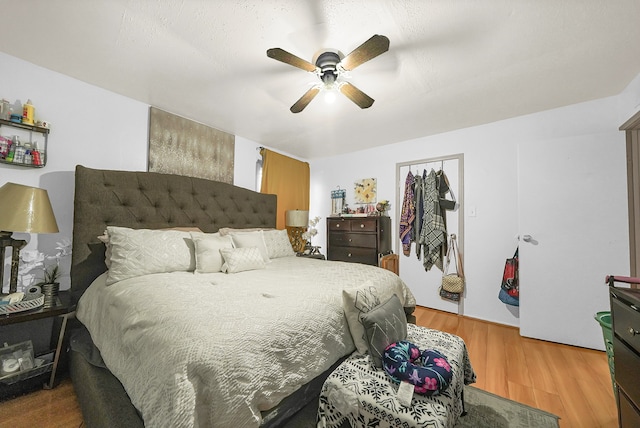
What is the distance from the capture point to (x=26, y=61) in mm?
1725

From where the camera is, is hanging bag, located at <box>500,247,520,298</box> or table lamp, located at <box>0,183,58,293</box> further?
hanging bag, located at <box>500,247,520,298</box>

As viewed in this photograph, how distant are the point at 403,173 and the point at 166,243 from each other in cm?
299

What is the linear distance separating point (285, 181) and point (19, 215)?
107 inches

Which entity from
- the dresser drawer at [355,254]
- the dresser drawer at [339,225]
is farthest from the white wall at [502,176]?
the dresser drawer at [339,225]

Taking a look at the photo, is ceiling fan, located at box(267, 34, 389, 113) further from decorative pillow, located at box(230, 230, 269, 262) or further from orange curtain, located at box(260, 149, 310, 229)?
orange curtain, located at box(260, 149, 310, 229)

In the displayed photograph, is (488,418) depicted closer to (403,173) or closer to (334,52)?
(334,52)

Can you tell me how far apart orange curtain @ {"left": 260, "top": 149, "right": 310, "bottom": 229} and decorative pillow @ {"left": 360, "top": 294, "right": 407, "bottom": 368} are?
2.55 metres

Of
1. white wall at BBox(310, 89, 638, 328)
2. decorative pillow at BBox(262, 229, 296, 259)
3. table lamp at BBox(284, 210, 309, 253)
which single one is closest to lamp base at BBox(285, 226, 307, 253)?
table lamp at BBox(284, 210, 309, 253)

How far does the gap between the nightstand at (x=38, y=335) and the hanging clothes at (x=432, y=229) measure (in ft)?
11.2

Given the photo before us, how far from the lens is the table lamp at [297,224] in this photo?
3.56 m

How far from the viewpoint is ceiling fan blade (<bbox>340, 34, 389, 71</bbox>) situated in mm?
1268

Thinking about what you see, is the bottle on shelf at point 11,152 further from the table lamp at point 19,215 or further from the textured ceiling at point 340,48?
the textured ceiling at point 340,48

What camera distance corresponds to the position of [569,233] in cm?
219

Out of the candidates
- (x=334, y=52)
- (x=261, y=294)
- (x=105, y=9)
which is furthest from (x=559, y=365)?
(x=105, y=9)
